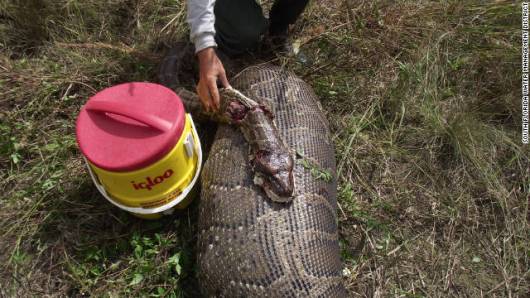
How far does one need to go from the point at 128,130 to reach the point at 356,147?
1.93 m

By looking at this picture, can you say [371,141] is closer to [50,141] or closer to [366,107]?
[366,107]

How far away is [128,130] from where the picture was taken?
97.5 inches

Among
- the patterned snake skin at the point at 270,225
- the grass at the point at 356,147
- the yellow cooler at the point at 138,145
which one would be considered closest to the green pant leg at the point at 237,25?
the grass at the point at 356,147

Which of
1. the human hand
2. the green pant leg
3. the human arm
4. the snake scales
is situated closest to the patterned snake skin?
the snake scales

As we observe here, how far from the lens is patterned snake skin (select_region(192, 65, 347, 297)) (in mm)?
2512

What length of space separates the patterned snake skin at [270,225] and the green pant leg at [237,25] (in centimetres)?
80

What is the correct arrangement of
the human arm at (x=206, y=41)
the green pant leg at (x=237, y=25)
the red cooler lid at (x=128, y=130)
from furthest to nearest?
the green pant leg at (x=237, y=25) → the human arm at (x=206, y=41) → the red cooler lid at (x=128, y=130)

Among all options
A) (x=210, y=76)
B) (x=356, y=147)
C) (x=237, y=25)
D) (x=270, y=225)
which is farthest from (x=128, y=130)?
(x=356, y=147)

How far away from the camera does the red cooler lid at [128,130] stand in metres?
2.40

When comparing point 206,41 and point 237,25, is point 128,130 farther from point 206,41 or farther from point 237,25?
point 237,25

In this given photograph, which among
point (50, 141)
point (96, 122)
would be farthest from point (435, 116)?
point (50, 141)

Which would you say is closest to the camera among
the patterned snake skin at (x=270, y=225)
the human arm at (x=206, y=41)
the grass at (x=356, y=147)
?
the patterned snake skin at (x=270, y=225)

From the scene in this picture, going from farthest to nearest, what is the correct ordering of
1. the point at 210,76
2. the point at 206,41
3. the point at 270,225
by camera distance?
1. the point at 210,76
2. the point at 206,41
3. the point at 270,225

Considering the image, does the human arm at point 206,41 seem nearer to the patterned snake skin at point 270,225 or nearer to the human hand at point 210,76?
the human hand at point 210,76
